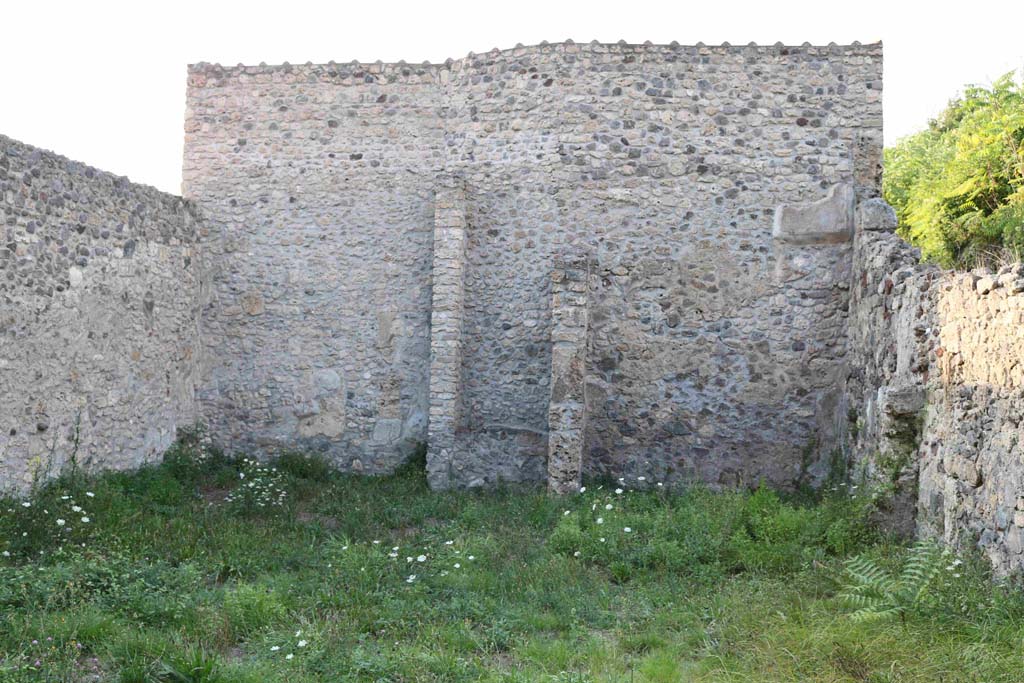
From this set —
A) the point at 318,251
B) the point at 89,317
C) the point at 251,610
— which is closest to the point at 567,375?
the point at 318,251

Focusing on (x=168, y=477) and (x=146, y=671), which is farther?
(x=168, y=477)

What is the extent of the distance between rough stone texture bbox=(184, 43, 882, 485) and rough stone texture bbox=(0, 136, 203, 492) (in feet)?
2.71

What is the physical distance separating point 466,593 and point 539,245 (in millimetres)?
5491

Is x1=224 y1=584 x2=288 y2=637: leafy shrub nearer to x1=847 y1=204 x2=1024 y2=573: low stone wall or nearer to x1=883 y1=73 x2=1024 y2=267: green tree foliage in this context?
x1=847 y1=204 x2=1024 y2=573: low stone wall

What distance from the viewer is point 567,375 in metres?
9.84

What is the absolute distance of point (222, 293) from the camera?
1179 cm

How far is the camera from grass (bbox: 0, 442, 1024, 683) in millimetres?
5145

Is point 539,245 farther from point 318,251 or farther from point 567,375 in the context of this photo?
point 318,251

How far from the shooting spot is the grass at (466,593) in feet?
16.9

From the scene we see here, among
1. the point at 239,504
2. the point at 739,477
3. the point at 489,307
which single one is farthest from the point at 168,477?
the point at 739,477

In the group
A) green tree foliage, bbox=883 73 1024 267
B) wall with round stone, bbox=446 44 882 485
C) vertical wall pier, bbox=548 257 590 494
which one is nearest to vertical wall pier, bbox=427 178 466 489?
wall with round stone, bbox=446 44 882 485

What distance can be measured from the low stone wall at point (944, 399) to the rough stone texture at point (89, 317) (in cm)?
775

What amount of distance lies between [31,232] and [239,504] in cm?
334

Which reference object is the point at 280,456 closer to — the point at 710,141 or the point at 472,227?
the point at 472,227
